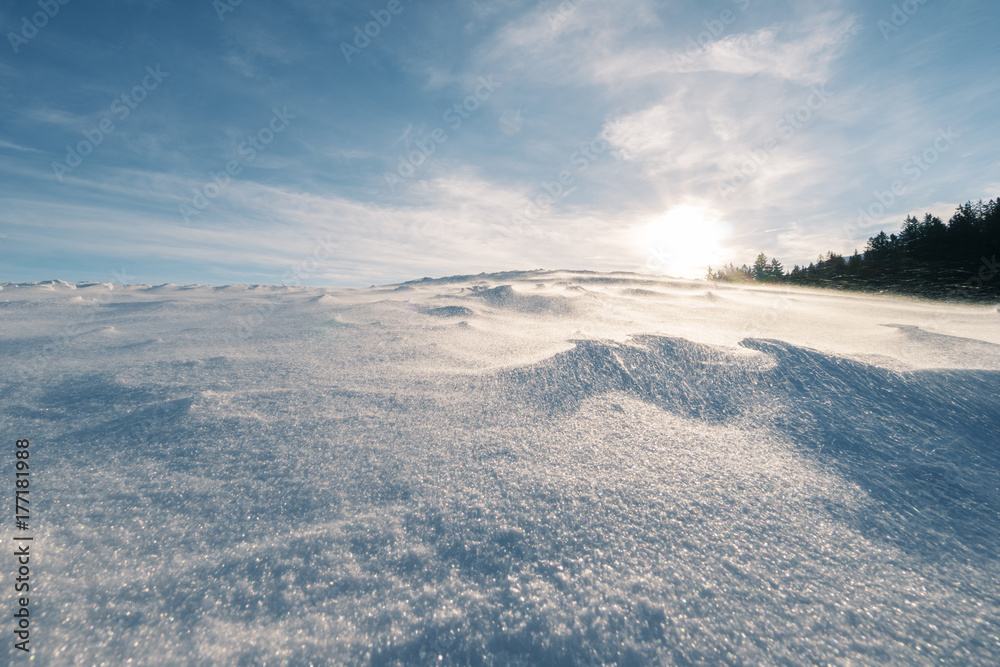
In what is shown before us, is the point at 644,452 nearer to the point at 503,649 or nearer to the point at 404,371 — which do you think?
the point at 503,649

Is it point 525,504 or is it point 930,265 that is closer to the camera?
point 525,504

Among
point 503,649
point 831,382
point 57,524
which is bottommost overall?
point 503,649

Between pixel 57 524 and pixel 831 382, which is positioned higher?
pixel 831 382

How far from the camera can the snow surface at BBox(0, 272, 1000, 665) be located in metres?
0.98

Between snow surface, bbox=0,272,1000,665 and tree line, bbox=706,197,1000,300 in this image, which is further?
tree line, bbox=706,197,1000,300

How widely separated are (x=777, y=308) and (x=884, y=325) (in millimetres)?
1337

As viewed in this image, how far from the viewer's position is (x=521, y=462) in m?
1.60

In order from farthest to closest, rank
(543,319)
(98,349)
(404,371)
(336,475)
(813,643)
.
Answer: (543,319), (98,349), (404,371), (336,475), (813,643)

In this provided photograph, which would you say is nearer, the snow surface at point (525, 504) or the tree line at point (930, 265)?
the snow surface at point (525, 504)

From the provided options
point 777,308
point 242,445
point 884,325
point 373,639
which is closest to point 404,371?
point 242,445

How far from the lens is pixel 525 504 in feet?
4.48

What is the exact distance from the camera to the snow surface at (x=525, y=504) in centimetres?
98

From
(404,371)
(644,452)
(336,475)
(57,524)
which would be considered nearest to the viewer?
(57,524)

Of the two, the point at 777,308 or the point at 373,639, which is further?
the point at 777,308
